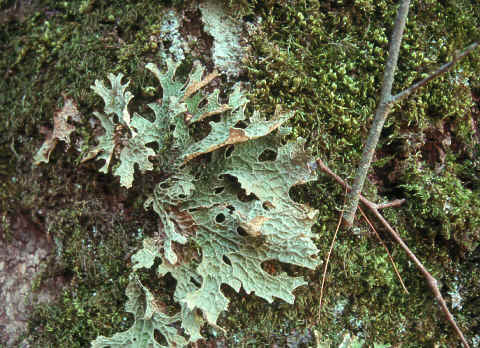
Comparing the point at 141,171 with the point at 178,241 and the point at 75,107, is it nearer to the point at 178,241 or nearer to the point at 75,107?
the point at 178,241

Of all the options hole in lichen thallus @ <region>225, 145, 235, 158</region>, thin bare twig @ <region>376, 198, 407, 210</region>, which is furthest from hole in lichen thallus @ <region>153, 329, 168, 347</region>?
thin bare twig @ <region>376, 198, 407, 210</region>

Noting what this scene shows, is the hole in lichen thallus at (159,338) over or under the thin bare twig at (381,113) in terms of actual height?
under

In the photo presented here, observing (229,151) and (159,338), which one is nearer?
(159,338)

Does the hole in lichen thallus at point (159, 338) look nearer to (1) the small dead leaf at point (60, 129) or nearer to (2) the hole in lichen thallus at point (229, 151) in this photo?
(2) the hole in lichen thallus at point (229, 151)

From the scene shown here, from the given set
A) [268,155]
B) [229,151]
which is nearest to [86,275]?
[229,151]

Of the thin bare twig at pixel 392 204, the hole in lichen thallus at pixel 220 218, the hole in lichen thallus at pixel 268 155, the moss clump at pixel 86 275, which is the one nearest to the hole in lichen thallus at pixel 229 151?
the hole in lichen thallus at pixel 268 155

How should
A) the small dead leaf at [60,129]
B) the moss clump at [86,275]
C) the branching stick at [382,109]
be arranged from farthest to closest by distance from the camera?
the small dead leaf at [60,129] < the moss clump at [86,275] < the branching stick at [382,109]

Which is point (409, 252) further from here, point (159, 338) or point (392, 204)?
point (159, 338)

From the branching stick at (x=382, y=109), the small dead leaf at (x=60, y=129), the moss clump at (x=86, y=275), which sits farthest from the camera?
the small dead leaf at (x=60, y=129)

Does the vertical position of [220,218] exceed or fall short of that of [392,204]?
it falls short
